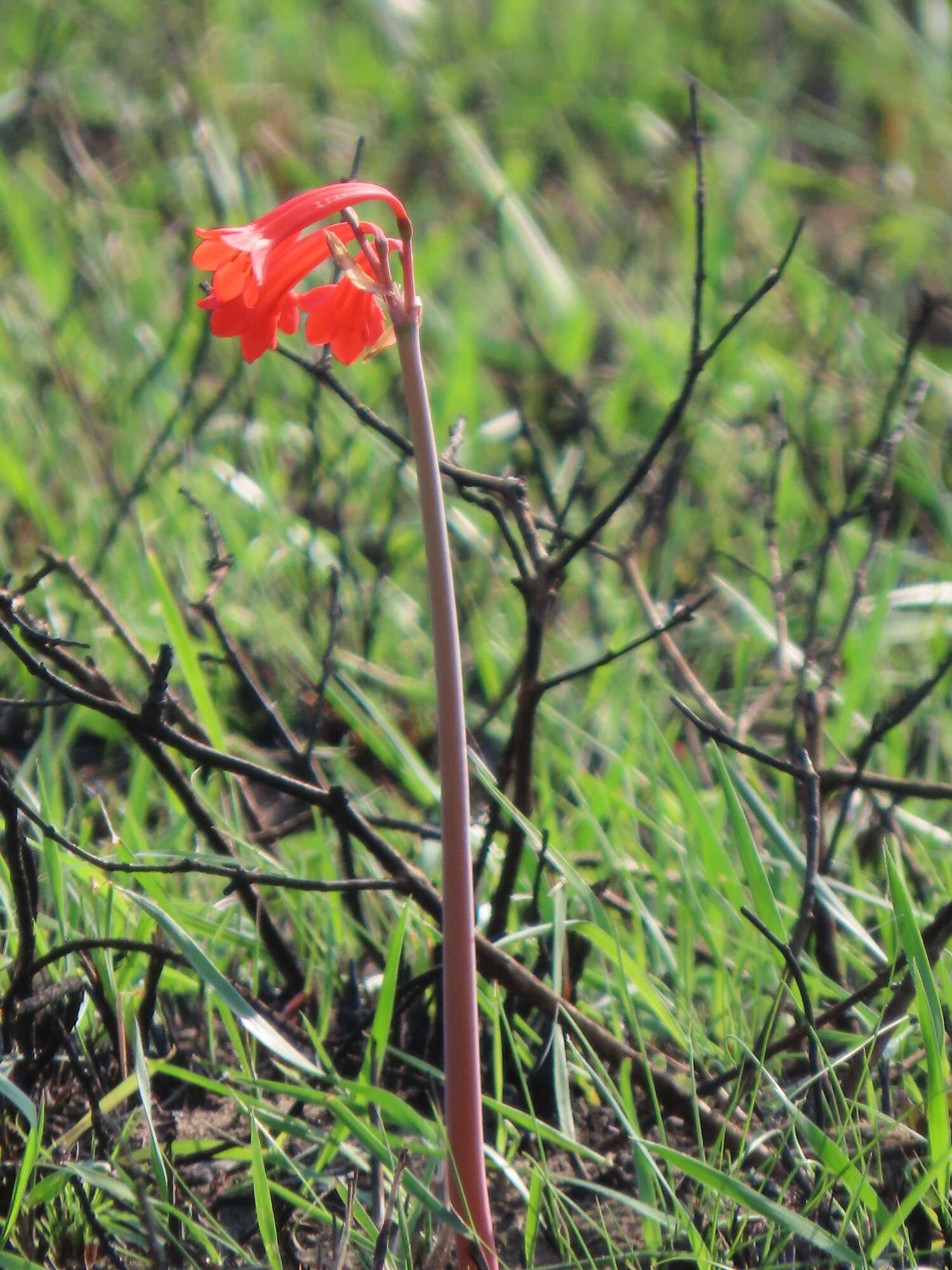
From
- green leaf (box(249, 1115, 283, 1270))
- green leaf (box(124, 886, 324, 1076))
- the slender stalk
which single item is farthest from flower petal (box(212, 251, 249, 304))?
green leaf (box(249, 1115, 283, 1270))

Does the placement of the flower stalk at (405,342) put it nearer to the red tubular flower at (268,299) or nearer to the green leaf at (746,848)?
the red tubular flower at (268,299)

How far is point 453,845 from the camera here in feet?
3.23

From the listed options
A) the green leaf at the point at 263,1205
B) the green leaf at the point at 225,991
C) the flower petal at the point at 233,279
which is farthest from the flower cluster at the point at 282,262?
the green leaf at the point at 263,1205

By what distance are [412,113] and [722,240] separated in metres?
1.34

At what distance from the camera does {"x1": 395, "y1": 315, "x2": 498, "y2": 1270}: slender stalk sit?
0.95 metres

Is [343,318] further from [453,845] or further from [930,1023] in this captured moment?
[930,1023]

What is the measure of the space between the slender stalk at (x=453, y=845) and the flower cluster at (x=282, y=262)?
46mm

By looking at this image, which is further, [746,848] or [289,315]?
[746,848]

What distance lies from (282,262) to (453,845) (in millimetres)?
422

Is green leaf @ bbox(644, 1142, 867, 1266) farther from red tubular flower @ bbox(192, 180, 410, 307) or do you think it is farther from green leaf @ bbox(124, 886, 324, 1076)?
red tubular flower @ bbox(192, 180, 410, 307)

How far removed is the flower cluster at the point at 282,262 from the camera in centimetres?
96

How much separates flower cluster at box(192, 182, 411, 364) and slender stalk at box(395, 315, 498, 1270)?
5 cm

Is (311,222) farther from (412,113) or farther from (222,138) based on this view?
(412,113)

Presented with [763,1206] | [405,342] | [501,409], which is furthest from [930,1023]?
[501,409]
